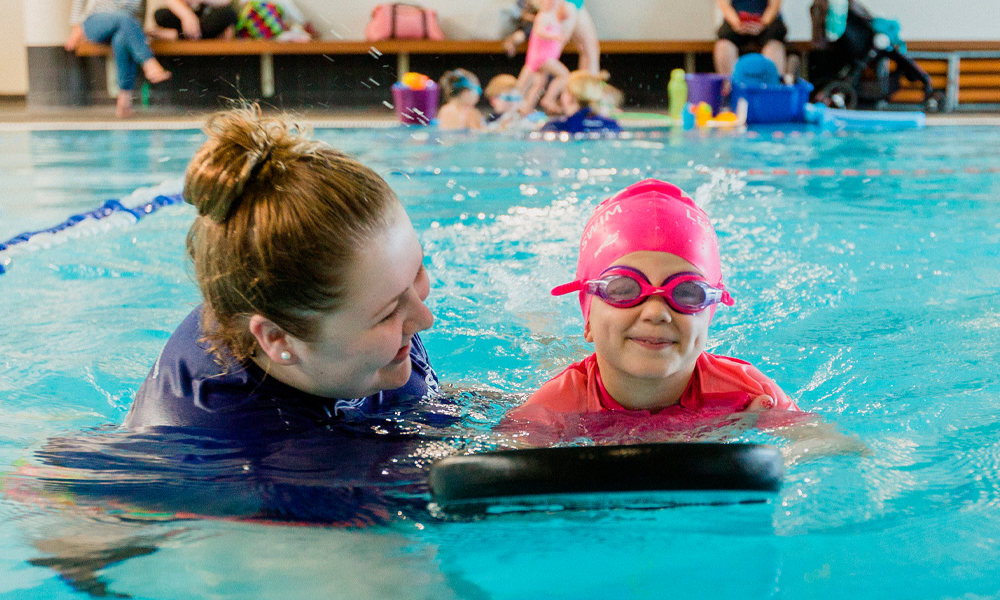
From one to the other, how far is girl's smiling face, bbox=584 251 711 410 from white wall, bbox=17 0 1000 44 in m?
11.8

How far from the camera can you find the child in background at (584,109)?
34.0 feet

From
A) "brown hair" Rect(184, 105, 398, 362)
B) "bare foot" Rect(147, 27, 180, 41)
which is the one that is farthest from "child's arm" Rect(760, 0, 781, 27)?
"brown hair" Rect(184, 105, 398, 362)

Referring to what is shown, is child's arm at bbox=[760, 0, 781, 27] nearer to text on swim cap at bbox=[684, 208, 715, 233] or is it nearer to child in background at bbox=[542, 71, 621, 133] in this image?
child in background at bbox=[542, 71, 621, 133]

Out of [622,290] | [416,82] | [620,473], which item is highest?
[416,82]

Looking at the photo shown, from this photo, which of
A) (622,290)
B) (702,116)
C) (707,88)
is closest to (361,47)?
(707,88)

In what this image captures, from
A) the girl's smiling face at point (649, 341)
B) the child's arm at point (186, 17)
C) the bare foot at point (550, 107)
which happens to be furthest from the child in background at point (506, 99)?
the girl's smiling face at point (649, 341)

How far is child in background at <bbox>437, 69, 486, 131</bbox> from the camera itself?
10.9m

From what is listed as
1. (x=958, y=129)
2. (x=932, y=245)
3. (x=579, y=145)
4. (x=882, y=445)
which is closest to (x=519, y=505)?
(x=882, y=445)

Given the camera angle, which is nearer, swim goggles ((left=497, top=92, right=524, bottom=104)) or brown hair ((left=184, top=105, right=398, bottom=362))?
brown hair ((left=184, top=105, right=398, bottom=362))

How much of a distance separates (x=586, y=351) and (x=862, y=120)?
8.67 metres

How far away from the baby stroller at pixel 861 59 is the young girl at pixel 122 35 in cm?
866

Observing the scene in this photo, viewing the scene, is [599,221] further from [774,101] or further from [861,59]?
[861,59]

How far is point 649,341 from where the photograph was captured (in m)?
2.19

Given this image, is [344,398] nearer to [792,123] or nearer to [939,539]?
[939,539]
